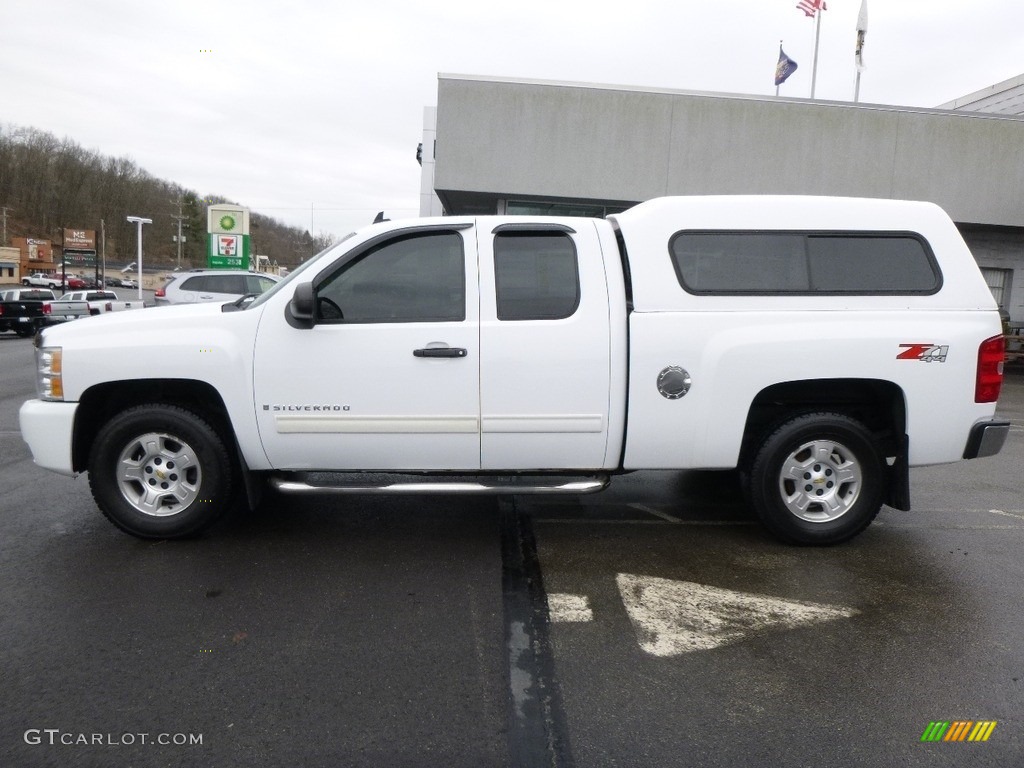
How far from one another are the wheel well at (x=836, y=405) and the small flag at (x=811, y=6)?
23699 millimetres

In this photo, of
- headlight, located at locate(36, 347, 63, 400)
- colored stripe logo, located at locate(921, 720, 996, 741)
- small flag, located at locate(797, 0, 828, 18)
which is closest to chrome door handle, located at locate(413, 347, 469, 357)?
headlight, located at locate(36, 347, 63, 400)

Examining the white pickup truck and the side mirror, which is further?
the white pickup truck

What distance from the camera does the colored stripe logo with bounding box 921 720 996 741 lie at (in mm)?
2875

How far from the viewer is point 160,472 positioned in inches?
187

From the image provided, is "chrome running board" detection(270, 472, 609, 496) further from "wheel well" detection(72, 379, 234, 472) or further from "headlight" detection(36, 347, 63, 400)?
A: "headlight" detection(36, 347, 63, 400)

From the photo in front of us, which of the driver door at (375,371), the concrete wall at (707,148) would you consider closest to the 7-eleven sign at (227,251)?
the concrete wall at (707,148)

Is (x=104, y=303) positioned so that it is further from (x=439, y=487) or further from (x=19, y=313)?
(x=439, y=487)

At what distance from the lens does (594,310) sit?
4.63m

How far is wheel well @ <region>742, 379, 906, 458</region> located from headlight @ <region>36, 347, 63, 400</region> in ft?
13.9

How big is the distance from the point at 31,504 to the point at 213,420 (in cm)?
191

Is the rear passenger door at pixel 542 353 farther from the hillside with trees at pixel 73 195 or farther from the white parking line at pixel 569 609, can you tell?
the hillside with trees at pixel 73 195

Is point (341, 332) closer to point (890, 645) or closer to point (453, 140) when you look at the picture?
point (890, 645)

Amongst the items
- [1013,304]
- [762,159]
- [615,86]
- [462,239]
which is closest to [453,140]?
[615,86]

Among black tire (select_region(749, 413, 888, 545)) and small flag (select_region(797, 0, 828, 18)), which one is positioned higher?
small flag (select_region(797, 0, 828, 18))
